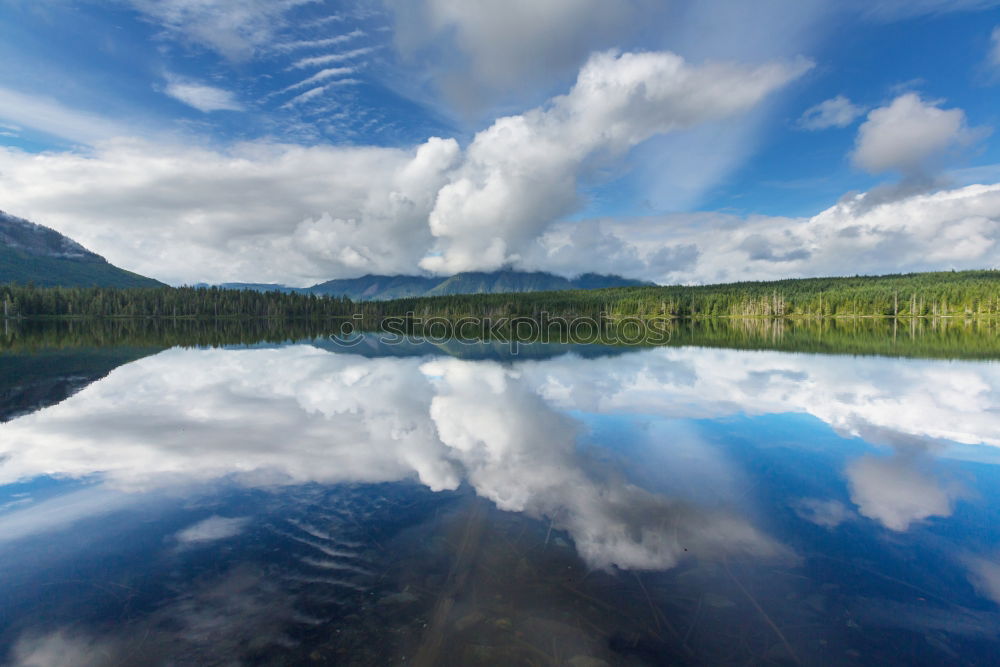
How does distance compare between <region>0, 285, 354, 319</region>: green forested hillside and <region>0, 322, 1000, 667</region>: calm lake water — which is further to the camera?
<region>0, 285, 354, 319</region>: green forested hillside

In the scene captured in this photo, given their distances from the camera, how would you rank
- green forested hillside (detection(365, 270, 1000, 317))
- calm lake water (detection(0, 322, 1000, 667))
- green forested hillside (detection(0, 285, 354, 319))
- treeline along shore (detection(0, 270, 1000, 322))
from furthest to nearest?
1. green forested hillside (detection(365, 270, 1000, 317))
2. treeline along shore (detection(0, 270, 1000, 322))
3. green forested hillside (detection(0, 285, 354, 319))
4. calm lake water (detection(0, 322, 1000, 667))

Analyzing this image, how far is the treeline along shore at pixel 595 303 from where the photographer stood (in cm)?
14275

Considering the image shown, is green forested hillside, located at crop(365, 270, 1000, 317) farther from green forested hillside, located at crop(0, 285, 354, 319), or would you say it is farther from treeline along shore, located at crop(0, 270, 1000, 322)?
green forested hillside, located at crop(0, 285, 354, 319)

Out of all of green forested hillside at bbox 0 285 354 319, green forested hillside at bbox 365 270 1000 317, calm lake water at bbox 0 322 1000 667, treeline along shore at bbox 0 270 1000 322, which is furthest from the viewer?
green forested hillside at bbox 365 270 1000 317

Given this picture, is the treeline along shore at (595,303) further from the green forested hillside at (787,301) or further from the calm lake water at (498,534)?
the calm lake water at (498,534)

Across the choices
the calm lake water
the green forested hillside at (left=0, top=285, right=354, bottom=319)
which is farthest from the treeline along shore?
the calm lake water

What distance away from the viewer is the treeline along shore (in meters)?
143

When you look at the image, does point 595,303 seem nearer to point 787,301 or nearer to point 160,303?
point 787,301

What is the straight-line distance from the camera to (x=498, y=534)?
28.1 feet

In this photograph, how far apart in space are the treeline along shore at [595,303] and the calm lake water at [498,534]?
15720 centimetres

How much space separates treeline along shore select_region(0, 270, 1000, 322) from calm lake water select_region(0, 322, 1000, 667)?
157 metres

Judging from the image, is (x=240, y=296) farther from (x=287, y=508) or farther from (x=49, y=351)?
(x=287, y=508)

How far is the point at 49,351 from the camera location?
43469mm

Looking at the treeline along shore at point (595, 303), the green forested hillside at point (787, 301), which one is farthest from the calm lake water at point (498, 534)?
the green forested hillside at point (787, 301)
